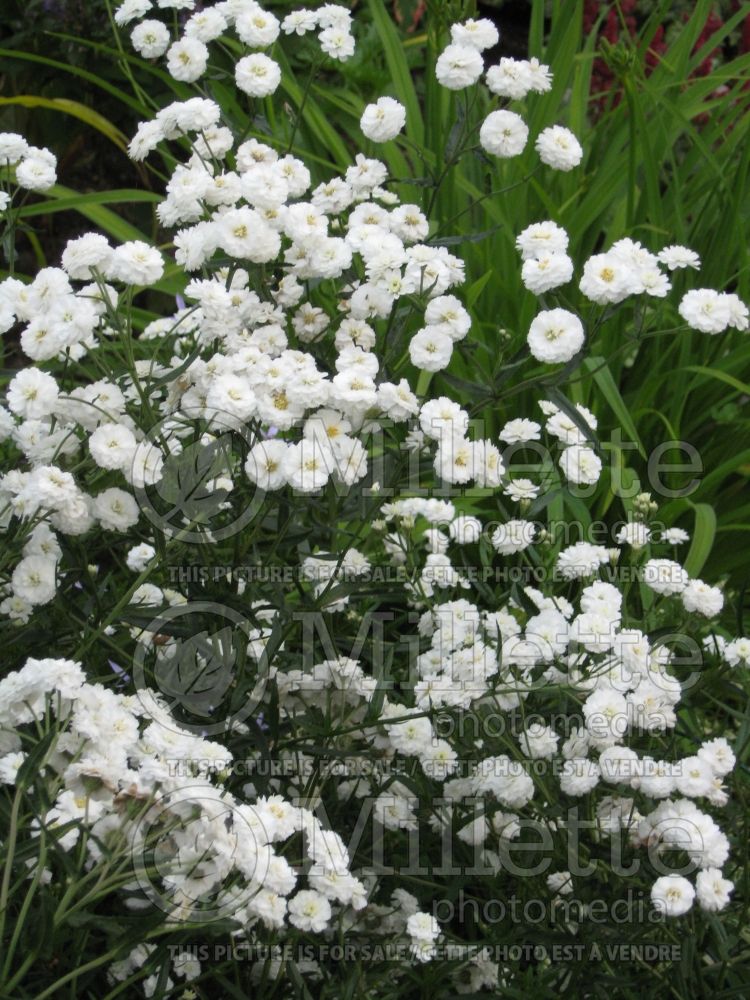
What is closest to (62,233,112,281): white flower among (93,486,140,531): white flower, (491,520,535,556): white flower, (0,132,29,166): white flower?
(93,486,140,531): white flower

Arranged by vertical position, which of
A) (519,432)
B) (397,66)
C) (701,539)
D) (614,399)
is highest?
(397,66)

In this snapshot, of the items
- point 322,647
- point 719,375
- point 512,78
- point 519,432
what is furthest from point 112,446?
point 719,375

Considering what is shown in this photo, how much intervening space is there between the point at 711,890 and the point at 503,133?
981mm

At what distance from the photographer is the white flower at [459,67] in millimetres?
→ 1638

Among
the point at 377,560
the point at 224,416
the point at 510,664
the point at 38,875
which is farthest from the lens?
the point at 377,560

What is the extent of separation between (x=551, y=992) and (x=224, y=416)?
2.45 ft

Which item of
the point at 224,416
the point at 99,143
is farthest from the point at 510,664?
the point at 99,143

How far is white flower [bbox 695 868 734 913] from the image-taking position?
1.25 m

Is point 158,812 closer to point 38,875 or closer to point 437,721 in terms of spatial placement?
point 38,875

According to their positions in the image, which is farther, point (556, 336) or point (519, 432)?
point (519, 432)

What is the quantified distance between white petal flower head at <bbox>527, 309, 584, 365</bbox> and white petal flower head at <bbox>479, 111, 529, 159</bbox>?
1.08ft

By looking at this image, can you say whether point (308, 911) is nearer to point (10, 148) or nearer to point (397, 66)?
point (10, 148)

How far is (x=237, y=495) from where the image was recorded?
1.47 metres

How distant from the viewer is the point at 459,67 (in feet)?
5.39
